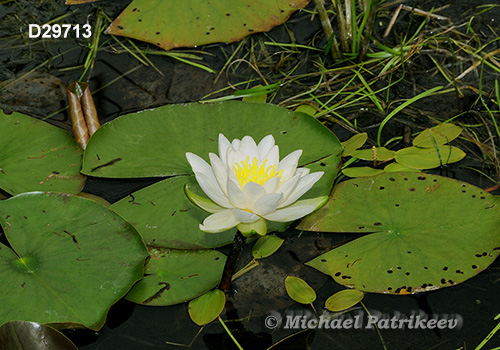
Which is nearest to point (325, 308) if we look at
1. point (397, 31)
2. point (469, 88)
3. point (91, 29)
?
point (469, 88)

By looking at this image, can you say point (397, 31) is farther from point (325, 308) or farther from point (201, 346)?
point (201, 346)

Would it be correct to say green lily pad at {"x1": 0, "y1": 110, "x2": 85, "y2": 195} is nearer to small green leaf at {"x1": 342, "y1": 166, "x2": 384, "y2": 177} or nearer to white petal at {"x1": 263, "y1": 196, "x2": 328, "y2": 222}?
white petal at {"x1": 263, "y1": 196, "x2": 328, "y2": 222}

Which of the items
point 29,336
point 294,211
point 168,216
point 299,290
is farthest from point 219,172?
point 29,336

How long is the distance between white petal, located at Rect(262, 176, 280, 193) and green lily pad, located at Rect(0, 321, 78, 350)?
2.59 feet

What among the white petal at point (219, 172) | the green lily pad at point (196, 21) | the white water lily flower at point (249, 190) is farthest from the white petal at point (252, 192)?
the green lily pad at point (196, 21)

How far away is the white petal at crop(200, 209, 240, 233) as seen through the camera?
1.80m

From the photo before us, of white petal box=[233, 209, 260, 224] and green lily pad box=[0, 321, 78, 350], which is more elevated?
white petal box=[233, 209, 260, 224]

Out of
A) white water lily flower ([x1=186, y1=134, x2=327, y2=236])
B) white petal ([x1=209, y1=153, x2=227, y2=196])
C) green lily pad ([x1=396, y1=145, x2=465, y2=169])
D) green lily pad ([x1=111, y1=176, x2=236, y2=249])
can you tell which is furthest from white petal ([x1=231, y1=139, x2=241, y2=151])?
green lily pad ([x1=396, y1=145, x2=465, y2=169])

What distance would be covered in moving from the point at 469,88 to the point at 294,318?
1.62 meters

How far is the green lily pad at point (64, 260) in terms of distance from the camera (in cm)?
183

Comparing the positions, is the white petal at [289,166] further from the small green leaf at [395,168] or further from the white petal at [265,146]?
the small green leaf at [395,168]

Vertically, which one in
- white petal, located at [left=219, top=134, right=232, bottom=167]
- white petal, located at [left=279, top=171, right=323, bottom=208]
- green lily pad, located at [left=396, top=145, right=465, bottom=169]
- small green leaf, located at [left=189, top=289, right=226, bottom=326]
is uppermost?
white petal, located at [left=219, top=134, right=232, bottom=167]

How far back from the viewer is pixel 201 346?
1.89m

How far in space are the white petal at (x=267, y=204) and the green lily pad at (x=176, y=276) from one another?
1.22ft
